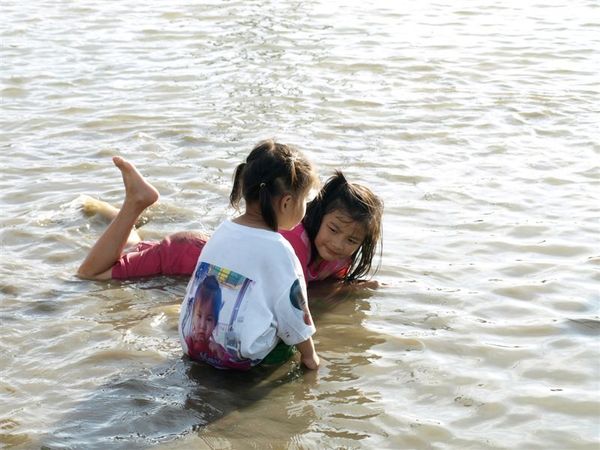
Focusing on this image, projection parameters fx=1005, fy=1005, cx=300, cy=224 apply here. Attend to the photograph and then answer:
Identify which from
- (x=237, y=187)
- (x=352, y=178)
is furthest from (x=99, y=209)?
(x=237, y=187)

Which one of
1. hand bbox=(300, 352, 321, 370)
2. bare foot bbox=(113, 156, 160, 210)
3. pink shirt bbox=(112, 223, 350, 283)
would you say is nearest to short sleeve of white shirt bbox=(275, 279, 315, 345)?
hand bbox=(300, 352, 321, 370)

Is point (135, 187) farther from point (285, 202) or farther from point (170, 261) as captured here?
point (285, 202)

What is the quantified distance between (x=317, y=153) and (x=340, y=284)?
1944 mm

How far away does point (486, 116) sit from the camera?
26.2 ft

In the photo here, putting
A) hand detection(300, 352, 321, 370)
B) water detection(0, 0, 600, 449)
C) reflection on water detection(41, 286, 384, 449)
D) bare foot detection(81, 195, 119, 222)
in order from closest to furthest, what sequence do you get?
reflection on water detection(41, 286, 384, 449) < water detection(0, 0, 600, 449) < hand detection(300, 352, 321, 370) < bare foot detection(81, 195, 119, 222)

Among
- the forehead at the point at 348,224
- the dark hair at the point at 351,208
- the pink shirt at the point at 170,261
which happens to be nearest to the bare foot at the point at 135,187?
the pink shirt at the point at 170,261

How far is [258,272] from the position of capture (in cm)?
403

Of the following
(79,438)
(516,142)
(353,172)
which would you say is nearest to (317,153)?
(353,172)

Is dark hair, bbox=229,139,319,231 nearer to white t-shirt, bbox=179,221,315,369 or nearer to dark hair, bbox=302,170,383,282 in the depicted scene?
white t-shirt, bbox=179,221,315,369

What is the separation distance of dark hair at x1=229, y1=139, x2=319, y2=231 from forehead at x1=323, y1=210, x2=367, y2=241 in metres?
0.85

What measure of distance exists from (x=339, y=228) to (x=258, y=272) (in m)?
0.99

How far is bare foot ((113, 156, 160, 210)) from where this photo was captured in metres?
5.13

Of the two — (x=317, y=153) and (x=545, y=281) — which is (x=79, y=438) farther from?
(x=317, y=153)

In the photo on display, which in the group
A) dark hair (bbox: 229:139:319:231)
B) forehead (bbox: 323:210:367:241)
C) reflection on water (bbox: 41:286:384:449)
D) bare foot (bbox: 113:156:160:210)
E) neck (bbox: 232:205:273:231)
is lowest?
reflection on water (bbox: 41:286:384:449)
